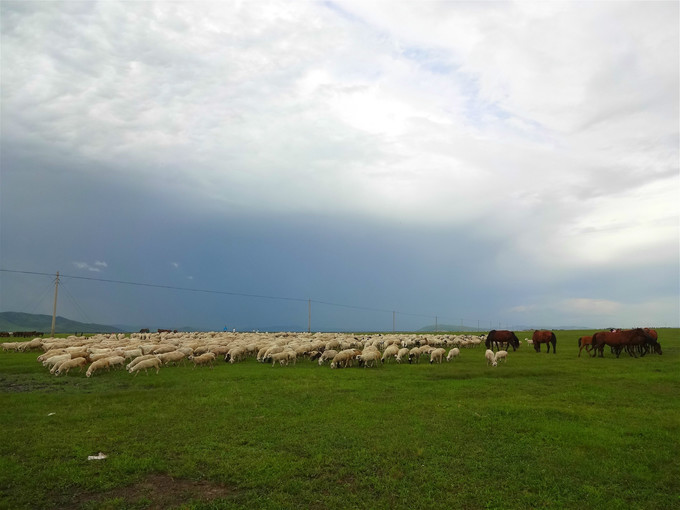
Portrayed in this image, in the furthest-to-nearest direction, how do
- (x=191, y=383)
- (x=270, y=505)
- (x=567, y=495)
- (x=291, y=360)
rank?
(x=291, y=360) < (x=191, y=383) < (x=567, y=495) < (x=270, y=505)

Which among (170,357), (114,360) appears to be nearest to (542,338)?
(170,357)

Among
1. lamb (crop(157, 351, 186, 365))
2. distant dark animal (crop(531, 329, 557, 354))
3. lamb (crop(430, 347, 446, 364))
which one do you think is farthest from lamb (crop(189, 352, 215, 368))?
distant dark animal (crop(531, 329, 557, 354))

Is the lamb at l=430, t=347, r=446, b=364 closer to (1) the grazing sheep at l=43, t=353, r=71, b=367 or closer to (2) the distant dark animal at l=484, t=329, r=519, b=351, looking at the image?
(2) the distant dark animal at l=484, t=329, r=519, b=351

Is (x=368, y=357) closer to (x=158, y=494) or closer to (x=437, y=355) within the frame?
(x=437, y=355)

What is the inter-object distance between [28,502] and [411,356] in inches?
911

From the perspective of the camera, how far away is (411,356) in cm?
2805

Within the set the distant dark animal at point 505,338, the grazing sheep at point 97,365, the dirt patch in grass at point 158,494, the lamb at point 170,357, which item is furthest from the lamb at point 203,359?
the distant dark animal at point 505,338

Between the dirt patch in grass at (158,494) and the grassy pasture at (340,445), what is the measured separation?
1.5 inches

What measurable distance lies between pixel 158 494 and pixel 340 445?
14.3 ft

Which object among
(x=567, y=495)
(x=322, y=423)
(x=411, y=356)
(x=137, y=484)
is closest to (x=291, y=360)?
(x=411, y=356)

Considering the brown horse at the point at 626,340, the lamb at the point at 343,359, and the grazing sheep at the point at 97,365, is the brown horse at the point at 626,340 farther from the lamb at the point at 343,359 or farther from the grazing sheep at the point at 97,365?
the grazing sheep at the point at 97,365

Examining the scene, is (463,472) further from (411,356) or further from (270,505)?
(411,356)

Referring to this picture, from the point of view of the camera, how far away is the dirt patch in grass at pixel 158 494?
765 centimetres

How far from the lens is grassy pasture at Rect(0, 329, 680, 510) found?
26.4ft
